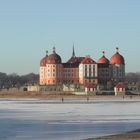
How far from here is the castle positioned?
10612cm

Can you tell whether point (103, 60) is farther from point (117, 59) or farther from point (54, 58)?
point (54, 58)

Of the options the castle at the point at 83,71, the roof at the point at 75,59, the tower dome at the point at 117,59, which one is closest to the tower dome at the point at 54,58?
the castle at the point at 83,71

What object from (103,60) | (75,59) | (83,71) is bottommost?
(83,71)

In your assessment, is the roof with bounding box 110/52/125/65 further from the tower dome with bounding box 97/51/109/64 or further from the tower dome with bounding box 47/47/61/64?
the tower dome with bounding box 47/47/61/64

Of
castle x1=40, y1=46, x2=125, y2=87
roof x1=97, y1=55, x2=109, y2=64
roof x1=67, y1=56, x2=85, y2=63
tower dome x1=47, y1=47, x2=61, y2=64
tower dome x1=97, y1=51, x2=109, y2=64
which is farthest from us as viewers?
roof x1=67, y1=56, x2=85, y2=63

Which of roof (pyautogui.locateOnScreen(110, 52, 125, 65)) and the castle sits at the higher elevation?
roof (pyautogui.locateOnScreen(110, 52, 125, 65))

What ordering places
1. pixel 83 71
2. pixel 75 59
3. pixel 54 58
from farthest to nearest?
1. pixel 75 59
2. pixel 54 58
3. pixel 83 71

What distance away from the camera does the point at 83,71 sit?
106 meters

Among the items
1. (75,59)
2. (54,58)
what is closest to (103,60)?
(75,59)

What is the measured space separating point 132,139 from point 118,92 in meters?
71.1

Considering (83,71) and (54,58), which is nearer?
(83,71)

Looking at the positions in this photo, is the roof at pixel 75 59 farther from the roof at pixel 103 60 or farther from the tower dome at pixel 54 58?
the tower dome at pixel 54 58

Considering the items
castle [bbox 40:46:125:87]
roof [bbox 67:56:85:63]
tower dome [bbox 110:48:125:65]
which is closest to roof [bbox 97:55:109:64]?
castle [bbox 40:46:125:87]

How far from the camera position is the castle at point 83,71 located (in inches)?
4178
